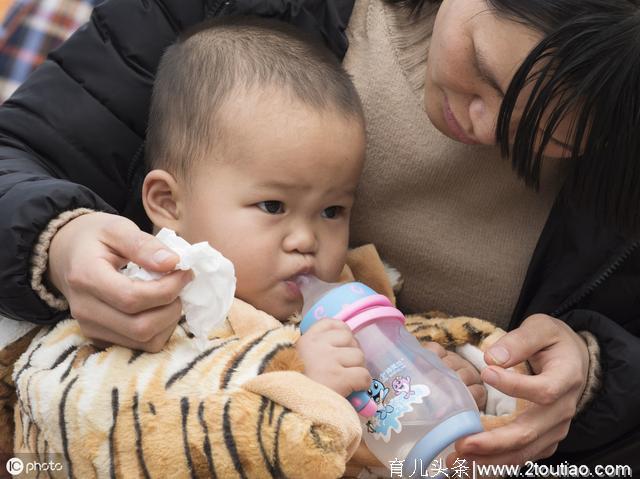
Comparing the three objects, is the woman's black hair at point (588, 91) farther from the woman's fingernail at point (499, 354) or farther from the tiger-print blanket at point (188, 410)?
the tiger-print blanket at point (188, 410)

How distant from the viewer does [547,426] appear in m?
1.35

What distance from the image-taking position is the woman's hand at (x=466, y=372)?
147cm

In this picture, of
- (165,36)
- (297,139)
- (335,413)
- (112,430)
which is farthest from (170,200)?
(335,413)

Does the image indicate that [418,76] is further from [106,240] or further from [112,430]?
[112,430]

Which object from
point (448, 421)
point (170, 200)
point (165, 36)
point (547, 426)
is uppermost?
point (165, 36)

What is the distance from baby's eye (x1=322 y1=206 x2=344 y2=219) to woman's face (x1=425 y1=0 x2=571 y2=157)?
0.88 feet

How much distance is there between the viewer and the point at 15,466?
1327mm

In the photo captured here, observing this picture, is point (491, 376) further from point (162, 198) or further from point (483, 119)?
point (162, 198)

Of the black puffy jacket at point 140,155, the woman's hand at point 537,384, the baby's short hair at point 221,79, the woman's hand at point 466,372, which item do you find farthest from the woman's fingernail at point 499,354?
the baby's short hair at point 221,79

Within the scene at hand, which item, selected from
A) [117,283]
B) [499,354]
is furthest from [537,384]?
[117,283]

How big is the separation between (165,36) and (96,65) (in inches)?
6.3

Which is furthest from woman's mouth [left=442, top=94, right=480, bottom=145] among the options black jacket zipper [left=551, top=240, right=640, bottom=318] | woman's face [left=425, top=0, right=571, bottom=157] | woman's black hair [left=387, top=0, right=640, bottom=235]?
black jacket zipper [left=551, top=240, right=640, bottom=318]

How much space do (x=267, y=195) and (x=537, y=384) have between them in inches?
22.5

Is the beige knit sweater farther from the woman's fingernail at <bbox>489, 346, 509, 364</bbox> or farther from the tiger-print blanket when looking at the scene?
the tiger-print blanket
